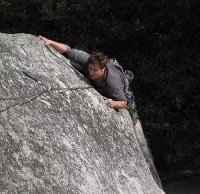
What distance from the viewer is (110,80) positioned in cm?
880

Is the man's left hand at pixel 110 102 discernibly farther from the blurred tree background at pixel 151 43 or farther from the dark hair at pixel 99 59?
the blurred tree background at pixel 151 43

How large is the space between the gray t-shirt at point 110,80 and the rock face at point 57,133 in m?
0.17

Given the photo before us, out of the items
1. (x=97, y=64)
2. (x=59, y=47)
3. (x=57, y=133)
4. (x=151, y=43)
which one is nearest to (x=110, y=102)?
(x=97, y=64)

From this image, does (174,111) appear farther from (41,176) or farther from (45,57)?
(41,176)

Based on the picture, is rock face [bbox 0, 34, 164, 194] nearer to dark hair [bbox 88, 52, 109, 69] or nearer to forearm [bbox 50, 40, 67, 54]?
forearm [bbox 50, 40, 67, 54]

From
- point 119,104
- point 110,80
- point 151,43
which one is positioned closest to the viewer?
point 110,80

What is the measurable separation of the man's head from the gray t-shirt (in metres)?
0.17

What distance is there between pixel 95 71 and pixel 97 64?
18 cm

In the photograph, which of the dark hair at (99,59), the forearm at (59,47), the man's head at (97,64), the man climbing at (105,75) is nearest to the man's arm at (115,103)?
the man climbing at (105,75)

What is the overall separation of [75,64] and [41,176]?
138 inches

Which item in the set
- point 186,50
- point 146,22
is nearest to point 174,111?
point 186,50

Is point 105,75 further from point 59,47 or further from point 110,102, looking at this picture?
point 59,47

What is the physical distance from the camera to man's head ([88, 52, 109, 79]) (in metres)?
8.31

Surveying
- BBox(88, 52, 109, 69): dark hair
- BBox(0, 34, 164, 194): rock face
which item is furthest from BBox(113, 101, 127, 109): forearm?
BBox(88, 52, 109, 69): dark hair
